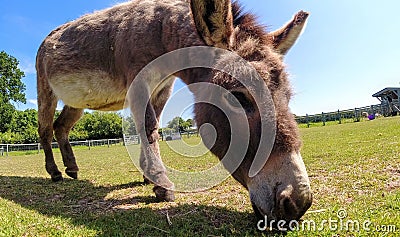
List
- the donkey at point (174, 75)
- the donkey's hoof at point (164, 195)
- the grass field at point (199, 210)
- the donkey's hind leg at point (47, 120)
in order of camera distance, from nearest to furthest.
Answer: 1. the donkey at point (174, 75)
2. the grass field at point (199, 210)
3. the donkey's hoof at point (164, 195)
4. the donkey's hind leg at point (47, 120)

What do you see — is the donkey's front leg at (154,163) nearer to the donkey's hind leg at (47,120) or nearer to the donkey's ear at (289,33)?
the donkey's ear at (289,33)

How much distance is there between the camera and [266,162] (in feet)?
6.96

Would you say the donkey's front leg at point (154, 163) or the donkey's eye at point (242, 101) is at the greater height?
the donkey's eye at point (242, 101)

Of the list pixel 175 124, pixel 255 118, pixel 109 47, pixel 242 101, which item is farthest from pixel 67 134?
pixel 255 118

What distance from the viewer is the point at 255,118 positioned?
89.4 inches

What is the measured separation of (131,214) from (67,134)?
12.8 ft

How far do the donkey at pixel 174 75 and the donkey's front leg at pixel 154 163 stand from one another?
1 centimetres

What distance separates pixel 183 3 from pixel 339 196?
2.96 metres

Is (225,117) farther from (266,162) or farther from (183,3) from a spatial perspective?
(183,3)

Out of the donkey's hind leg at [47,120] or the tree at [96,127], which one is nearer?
the donkey's hind leg at [47,120]

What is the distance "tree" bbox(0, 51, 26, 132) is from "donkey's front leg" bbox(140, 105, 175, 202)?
171ft

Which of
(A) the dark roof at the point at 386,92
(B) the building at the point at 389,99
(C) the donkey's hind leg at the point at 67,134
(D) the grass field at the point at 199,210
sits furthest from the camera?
(A) the dark roof at the point at 386,92

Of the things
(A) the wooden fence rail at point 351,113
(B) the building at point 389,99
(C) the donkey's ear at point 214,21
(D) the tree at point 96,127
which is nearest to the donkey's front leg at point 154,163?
(C) the donkey's ear at point 214,21

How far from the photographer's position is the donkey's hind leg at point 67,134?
593 cm
